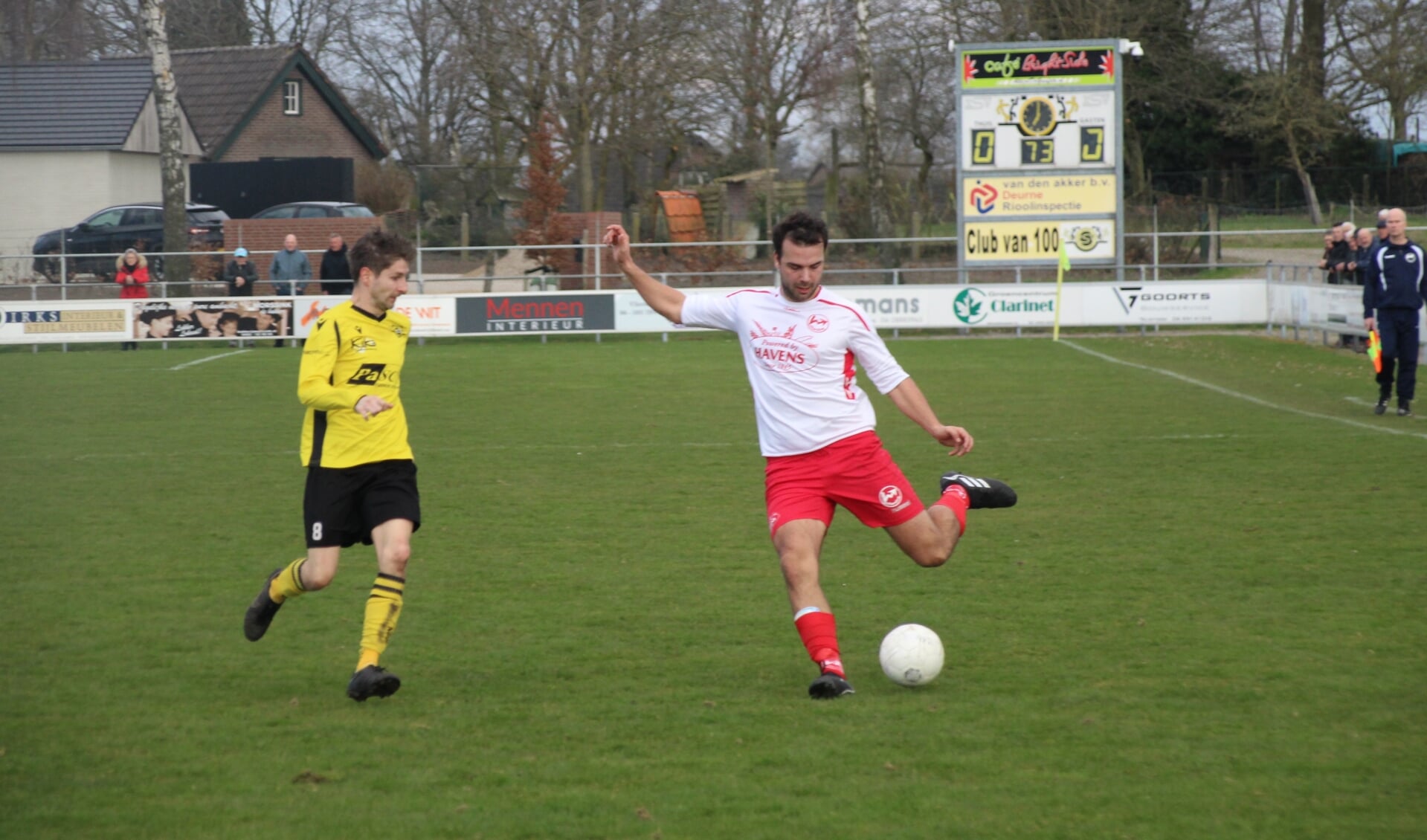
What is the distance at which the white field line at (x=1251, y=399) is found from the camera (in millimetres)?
12727

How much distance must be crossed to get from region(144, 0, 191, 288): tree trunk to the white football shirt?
22795 millimetres

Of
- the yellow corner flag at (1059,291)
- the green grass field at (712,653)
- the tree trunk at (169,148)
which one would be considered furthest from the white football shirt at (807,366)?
the tree trunk at (169,148)

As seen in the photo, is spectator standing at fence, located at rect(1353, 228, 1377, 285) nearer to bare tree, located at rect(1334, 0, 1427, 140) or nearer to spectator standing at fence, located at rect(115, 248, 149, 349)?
spectator standing at fence, located at rect(115, 248, 149, 349)

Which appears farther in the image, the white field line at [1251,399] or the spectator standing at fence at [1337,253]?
the spectator standing at fence at [1337,253]

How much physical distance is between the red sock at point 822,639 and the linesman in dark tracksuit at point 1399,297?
995 cm

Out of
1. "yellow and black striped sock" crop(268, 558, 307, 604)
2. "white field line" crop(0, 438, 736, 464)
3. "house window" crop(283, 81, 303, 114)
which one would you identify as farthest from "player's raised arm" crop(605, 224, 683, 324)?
"house window" crop(283, 81, 303, 114)

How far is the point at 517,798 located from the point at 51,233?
114 feet

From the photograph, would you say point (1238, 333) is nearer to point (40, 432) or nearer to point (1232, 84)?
point (40, 432)

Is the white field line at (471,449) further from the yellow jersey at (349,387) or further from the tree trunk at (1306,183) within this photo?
the tree trunk at (1306,183)

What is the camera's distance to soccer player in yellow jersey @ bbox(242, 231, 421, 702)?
551cm

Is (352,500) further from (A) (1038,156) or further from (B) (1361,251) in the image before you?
(A) (1038,156)

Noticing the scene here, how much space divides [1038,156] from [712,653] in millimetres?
21436

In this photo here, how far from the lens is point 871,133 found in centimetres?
3041

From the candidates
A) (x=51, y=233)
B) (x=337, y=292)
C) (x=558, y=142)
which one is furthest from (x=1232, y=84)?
(x=51, y=233)
